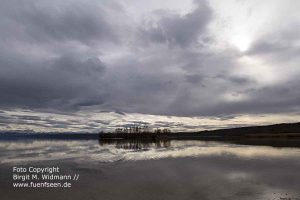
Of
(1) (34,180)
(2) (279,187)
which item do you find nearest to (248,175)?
(2) (279,187)

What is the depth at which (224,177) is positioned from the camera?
2448 centimetres

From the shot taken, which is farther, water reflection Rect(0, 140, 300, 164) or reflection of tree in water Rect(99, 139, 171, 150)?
reflection of tree in water Rect(99, 139, 171, 150)

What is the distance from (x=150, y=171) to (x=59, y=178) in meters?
8.81

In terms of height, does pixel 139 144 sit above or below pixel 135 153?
above

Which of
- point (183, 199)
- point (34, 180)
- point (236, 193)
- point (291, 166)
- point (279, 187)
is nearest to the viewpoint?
point (183, 199)

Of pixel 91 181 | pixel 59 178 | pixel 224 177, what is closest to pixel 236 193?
pixel 224 177

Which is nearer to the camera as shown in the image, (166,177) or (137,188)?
(137,188)

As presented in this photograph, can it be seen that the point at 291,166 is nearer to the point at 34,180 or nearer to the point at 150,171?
the point at 150,171

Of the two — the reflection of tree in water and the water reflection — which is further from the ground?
the reflection of tree in water

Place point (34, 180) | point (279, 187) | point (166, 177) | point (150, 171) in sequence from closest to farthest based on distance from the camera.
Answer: point (279, 187) → point (34, 180) → point (166, 177) → point (150, 171)

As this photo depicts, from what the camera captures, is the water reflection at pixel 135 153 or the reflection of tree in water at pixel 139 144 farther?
the reflection of tree in water at pixel 139 144

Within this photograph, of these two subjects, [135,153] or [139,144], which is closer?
[135,153]

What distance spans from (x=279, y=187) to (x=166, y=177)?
898cm

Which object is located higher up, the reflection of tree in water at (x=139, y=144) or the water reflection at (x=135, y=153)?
the reflection of tree in water at (x=139, y=144)
